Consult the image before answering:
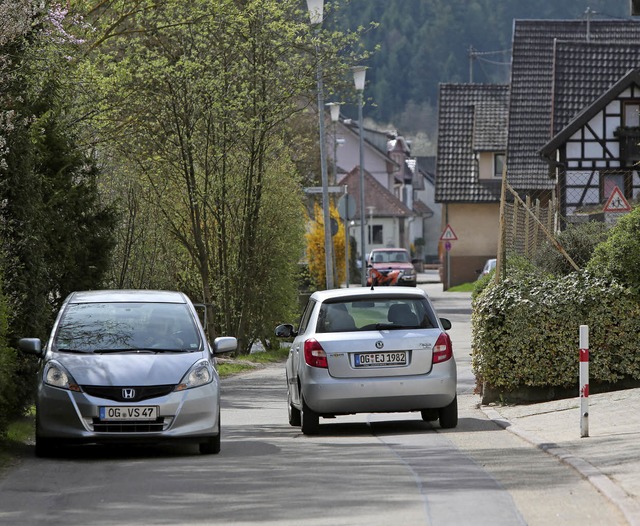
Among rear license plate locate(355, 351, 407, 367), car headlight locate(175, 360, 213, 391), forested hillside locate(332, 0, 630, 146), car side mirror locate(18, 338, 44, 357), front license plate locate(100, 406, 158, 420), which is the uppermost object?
forested hillside locate(332, 0, 630, 146)

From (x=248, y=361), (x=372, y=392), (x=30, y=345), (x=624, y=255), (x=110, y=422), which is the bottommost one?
(x=248, y=361)

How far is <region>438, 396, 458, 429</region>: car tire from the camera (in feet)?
48.7

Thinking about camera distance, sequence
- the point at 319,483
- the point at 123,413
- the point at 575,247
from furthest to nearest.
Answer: the point at 575,247, the point at 123,413, the point at 319,483

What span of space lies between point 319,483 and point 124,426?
259cm

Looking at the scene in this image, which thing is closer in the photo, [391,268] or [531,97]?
[531,97]

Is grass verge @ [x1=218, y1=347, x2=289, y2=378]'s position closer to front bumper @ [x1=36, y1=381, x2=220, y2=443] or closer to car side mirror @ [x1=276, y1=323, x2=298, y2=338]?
car side mirror @ [x1=276, y1=323, x2=298, y2=338]

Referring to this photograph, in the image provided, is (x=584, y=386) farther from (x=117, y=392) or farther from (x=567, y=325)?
(x=117, y=392)

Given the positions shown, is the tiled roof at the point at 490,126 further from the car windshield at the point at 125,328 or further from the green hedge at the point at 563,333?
the car windshield at the point at 125,328

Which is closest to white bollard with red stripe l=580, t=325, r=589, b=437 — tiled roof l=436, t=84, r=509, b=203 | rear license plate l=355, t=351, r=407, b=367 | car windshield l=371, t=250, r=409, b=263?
rear license plate l=355, t=351, r=407, b=367

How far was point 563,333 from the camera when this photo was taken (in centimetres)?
1656

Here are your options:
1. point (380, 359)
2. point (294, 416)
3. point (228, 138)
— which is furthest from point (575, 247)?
point (228, 138)

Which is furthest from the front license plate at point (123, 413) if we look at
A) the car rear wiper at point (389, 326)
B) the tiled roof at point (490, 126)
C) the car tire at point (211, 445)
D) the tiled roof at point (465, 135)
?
the tiled roof at point (465, 135)

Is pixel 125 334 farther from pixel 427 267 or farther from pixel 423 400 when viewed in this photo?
pixel 427 267

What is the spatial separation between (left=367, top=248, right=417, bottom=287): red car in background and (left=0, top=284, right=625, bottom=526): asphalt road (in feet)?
152
